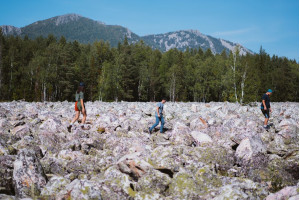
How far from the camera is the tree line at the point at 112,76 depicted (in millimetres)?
47125

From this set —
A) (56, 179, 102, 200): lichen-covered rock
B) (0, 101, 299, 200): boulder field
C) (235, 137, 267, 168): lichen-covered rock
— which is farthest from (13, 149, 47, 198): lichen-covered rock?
(235, 137, 267, 168): lichen-covered rock

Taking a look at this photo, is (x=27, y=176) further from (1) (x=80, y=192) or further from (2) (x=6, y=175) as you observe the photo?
(1) (x=80, y=192)

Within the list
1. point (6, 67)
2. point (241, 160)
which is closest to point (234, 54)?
point (241, 160)

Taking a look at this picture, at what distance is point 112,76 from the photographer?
50.8 m

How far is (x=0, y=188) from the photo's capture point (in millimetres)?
5070

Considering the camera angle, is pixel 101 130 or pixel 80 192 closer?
pixel 80 192

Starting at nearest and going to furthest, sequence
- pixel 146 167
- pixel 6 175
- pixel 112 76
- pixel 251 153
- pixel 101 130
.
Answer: pixel 6 175, pixel 146 167, pixel 251 153, pixel 101 130, pixel 112 76

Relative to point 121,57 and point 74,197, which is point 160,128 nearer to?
point 74,197

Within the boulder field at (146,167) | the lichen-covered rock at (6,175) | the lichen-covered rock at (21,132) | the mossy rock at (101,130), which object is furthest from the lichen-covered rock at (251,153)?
the lichen-covered rock at (21,132)

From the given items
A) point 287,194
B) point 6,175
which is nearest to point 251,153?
point 287,194

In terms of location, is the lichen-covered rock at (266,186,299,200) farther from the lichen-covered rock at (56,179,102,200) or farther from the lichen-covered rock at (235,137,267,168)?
the lichen-covered rock at (56,179,102,200)

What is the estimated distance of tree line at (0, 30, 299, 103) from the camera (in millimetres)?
47125

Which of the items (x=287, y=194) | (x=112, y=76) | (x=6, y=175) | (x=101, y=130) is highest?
(x=112, y=76)

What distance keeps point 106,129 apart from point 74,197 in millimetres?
6214
